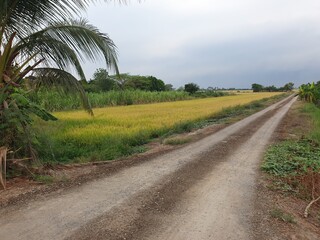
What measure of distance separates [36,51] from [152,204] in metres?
4.00

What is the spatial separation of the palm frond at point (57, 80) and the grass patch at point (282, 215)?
15.3 feet

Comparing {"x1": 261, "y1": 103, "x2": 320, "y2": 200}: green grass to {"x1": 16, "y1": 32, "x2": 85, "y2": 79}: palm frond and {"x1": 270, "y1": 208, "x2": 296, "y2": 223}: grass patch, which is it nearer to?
{"x1": 270, "y1": 208, "x2": 296, "y2": 223}: grass patch

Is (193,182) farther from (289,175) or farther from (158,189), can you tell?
(289,175)

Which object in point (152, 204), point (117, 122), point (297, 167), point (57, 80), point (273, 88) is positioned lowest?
point (273, 88)

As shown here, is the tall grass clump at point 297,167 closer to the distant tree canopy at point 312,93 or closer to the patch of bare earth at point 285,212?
the patch of bare earth at point 285,212

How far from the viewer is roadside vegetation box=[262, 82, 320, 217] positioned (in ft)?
16.4

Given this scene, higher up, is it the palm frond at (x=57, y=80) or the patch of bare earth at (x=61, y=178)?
the palm frond at (x=57, y=80)

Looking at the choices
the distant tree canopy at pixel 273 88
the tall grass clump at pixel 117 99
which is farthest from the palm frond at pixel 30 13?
the distant tree canopy at pixel 273 88

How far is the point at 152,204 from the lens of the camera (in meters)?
4.14

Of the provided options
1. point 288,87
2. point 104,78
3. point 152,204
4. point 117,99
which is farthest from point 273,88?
point 152,204

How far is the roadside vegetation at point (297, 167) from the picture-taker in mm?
5000

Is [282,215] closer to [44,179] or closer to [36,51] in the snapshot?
[44,179]

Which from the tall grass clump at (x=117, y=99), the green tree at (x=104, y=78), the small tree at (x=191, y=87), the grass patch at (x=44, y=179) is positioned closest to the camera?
the grass patch at (x=44, y=179)

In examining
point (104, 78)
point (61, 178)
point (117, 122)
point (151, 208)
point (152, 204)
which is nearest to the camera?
point (151, 208)
